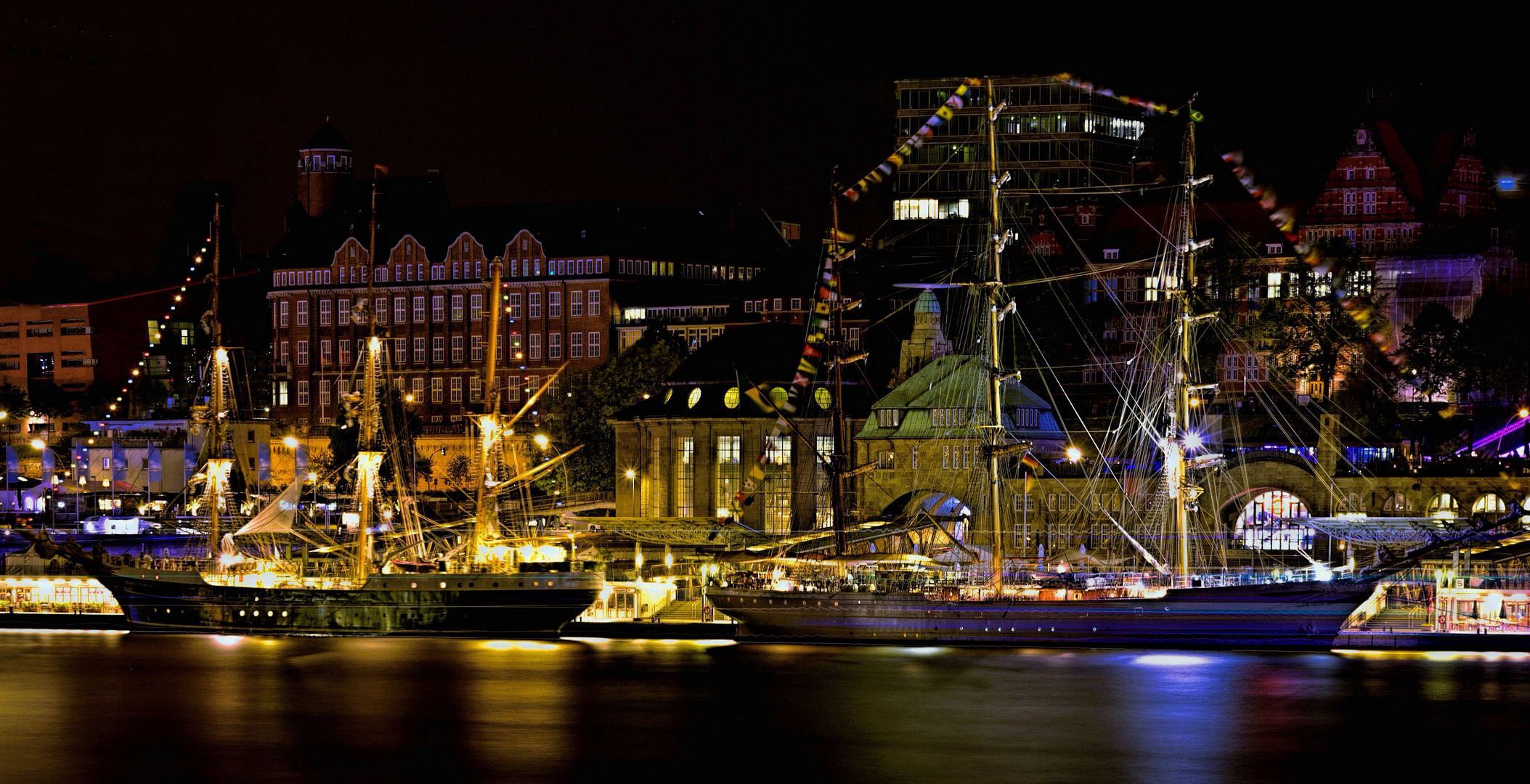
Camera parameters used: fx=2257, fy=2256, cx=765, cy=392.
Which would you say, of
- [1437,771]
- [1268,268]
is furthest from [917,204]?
[1437,771]

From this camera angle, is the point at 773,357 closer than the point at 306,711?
No

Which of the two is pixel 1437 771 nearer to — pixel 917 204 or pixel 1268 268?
pixel 1268 268

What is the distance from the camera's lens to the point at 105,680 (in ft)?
232

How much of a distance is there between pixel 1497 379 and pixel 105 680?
61405 millimetres

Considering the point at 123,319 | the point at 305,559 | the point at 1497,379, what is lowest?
the point at 305,559

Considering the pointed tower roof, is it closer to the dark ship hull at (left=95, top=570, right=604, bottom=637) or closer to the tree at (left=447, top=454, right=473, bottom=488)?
the tree at (left=447, top=454, right=473, bottom=488)

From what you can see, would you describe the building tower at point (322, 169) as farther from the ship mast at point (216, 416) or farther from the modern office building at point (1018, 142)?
the ship mast at point (216, 416)

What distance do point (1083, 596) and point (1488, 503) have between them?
22471mm

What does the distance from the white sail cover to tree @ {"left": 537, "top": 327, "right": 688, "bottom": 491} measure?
26.3 m

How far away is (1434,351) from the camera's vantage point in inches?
4158

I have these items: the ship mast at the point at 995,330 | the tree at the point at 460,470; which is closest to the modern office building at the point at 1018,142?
the tree at the point at 460,470

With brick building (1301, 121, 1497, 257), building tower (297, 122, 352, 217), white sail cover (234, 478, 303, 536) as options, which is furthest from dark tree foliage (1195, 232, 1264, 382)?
building tower (297, 122, 352, 217)

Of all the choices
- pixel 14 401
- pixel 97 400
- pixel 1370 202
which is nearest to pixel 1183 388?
pixel 1370 202

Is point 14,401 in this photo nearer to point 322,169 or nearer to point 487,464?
point 322,169
